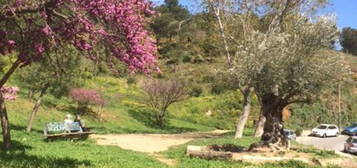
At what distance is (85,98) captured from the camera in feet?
134

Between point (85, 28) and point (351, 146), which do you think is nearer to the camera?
point (85, 28)

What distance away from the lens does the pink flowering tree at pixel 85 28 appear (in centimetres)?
998

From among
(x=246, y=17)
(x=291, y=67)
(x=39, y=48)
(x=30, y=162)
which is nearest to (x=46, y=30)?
(x=39, y=48)

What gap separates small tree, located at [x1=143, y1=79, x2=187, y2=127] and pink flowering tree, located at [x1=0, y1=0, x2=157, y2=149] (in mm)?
36204

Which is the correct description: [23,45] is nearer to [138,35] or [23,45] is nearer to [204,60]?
[138,35]

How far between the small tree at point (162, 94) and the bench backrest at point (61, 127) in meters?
22.1


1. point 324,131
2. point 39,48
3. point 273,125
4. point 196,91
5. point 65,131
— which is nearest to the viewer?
point 39,48

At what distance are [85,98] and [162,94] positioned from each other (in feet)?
30.2

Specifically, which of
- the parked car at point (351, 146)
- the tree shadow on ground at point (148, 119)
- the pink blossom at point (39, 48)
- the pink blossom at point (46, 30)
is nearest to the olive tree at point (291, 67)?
the pink blossom at point (39, 48)

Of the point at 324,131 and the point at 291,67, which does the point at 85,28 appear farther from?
the point at 324,131

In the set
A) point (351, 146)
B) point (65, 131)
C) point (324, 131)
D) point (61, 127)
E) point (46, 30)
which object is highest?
point (46, 30)

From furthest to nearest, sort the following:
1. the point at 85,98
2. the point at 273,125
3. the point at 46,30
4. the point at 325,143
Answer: the point at 325,143, the point at 85,98, the point at 273,125, the point at 46,30

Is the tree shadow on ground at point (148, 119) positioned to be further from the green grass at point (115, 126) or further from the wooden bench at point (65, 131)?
the wooden bench at point (65, 131)

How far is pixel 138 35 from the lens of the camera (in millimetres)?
10711
